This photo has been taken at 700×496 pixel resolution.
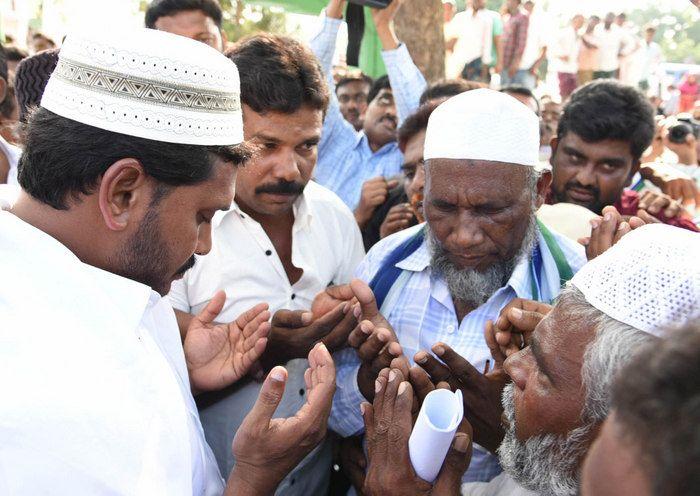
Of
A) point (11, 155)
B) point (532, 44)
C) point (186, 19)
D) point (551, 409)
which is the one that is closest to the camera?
point (551, 409)

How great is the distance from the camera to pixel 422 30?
7.69 m

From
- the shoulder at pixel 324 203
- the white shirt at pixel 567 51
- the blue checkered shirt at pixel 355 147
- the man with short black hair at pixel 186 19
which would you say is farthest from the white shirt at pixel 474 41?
the shoulder at pixel 324 203

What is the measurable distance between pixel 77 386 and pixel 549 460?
122 centimetres

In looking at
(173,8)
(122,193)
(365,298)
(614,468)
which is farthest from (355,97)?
(614,468)

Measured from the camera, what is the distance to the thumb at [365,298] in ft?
8.58

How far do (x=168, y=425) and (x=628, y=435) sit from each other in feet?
3.95

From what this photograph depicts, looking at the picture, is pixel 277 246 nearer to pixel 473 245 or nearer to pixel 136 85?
pixel 473 245

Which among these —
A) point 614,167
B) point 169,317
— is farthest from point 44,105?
point 614,167

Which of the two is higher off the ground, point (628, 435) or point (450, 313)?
point (628, 435)

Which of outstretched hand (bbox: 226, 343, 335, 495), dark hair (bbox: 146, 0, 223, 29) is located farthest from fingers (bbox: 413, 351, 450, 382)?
dark hair (bbox: 146, 0, 223, 29)

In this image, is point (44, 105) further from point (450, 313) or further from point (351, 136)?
point (351, 136)

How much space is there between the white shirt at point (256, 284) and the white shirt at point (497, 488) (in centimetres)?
73

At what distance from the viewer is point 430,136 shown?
291 centimetres

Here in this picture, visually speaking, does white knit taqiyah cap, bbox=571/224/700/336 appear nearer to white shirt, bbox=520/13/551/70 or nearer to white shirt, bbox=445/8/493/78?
white shirt, bbox=445/8/493/78
